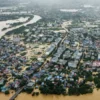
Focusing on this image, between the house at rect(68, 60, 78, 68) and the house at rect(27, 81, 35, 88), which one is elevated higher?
the house at rect(68, 60, 78, 68)

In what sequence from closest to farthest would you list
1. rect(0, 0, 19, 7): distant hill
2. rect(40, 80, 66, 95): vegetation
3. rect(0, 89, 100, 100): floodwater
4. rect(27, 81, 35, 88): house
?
1. rect(0, 89, 100, 100): floodwater
2. rect(40, 80, 66, 95): vegetation
3. rect(27, 81, 35, 88): house
4. rect(0, 0, 19, 7): distant hill

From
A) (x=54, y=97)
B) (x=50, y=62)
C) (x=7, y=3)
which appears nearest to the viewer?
(x=54, y=97)

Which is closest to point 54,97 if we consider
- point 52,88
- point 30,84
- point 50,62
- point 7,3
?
point 52,88

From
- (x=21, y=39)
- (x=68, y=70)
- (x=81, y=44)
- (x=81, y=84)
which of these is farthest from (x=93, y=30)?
(x=81, y=84)

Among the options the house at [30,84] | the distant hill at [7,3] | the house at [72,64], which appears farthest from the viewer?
the distant hill at [7,3]

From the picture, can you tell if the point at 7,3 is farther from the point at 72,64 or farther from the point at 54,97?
Result: the point at 54,97

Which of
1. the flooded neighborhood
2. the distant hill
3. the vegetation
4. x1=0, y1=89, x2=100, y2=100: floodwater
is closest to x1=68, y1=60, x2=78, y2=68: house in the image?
the flooded neighborhood

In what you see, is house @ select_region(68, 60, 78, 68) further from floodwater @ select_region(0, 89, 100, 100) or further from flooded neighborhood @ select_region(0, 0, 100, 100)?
floodwater @ select_region(0, 89, 100, 100)

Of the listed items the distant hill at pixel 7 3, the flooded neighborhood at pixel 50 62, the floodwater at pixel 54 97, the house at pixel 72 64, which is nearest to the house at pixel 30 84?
the flooded neighborhood at pixel 50 62

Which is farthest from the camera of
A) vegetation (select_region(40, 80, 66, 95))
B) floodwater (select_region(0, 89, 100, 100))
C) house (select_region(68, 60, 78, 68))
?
house (select_region(68, 60, 78, 68))

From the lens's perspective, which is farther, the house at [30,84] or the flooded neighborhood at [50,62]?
the house at [30,84]

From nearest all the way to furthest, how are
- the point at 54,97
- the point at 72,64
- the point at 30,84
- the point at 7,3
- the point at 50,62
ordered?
the point at 54,97 → the point at 30,84 → the point at 72,64 → the point at 50,62 → the point at 7,3

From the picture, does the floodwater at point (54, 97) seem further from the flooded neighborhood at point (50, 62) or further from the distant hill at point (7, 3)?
the distant hill at point (7, 3)
